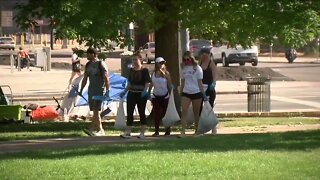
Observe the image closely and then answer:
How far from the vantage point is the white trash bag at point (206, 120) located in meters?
13.4

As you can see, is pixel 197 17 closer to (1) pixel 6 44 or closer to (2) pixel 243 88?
(2) pixel 243 88

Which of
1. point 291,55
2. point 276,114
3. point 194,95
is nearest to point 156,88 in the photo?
point 194,95

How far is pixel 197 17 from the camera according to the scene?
14.0 m

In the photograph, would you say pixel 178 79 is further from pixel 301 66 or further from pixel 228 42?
pixel 301 66

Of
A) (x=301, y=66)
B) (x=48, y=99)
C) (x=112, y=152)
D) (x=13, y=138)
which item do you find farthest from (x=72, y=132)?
(x=301, y=66)

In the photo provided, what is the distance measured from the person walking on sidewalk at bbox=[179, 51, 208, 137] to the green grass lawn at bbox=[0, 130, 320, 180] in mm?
1449

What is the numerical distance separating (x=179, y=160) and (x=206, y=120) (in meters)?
3.92

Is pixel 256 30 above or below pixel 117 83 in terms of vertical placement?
above

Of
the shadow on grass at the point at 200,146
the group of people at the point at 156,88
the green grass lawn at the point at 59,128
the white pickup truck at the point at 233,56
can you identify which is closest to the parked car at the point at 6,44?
the white pickup truck at the point at 233,56

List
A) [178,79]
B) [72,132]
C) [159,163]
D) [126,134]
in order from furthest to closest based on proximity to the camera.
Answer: [178,79] < [72,132] < [126,134] < [159,163]

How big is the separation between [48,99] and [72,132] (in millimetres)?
10704

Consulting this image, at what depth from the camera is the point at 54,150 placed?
11227mm

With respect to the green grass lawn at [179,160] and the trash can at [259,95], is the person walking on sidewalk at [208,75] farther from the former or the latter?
the trash can at [259,95]

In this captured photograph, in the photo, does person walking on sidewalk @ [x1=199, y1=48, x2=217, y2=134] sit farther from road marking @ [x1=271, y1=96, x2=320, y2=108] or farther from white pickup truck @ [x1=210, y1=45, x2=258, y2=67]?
white pickup truck @ [x1=210, y1=45, x2=258, y2=67]
